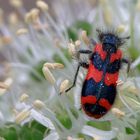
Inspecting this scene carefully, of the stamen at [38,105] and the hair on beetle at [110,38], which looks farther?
the hair on beetle at [110,38]

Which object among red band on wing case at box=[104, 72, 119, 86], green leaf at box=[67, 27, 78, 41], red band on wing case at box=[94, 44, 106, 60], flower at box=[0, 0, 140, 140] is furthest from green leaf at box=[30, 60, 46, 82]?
red band on wing case at box=[104, 72, 119, 86]

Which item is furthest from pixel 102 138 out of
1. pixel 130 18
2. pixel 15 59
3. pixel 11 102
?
pixel 15 59

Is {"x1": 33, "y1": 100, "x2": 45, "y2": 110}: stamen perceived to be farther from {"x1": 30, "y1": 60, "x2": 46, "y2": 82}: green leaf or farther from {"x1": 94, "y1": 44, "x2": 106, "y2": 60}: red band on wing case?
{"x1": 30, "y1": 60, "x2": 46, "y2": 82}: green leaf

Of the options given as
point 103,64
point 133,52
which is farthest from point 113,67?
point 133,52

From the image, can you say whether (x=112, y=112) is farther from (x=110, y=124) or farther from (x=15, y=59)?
(x=15, y=59)

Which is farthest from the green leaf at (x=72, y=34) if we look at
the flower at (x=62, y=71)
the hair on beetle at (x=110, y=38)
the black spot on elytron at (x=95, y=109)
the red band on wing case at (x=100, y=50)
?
the black spot on elytron at (x=95, y=109)

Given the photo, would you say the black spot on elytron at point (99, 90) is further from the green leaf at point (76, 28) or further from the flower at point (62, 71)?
the green leaf at point (76, 28)
